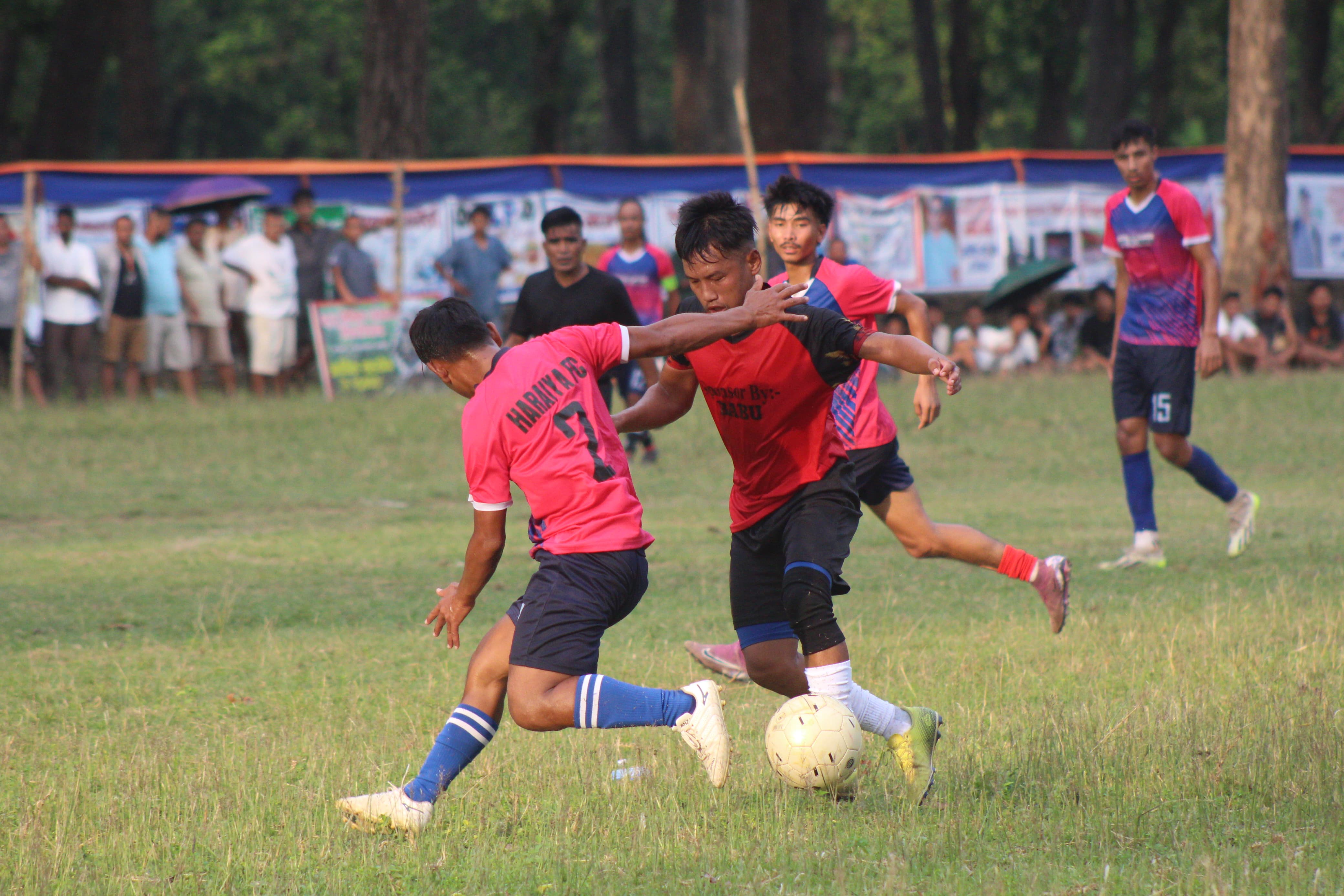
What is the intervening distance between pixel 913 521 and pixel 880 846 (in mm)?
2764

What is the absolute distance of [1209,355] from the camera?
877 centimetres

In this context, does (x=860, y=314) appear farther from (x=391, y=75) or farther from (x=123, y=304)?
(x=391, y=75)

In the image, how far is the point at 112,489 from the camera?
1288cm

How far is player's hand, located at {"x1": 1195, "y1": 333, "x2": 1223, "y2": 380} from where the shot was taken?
28.7 feet

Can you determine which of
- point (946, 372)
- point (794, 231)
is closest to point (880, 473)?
point (794, 231)

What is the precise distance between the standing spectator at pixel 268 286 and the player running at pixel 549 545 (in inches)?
533

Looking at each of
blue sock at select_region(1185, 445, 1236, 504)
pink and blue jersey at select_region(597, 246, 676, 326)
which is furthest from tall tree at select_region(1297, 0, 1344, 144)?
blue sock at select_region(1185, 445, 1236, 504)

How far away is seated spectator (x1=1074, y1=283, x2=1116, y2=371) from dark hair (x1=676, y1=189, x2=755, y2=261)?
16.4 metres

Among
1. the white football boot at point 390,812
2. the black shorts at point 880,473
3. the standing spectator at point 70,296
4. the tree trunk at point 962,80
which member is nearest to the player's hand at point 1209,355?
the black shorts at point 880,473

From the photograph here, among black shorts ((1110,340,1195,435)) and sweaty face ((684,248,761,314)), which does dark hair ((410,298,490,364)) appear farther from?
black shorts ((1110,340,1195,435))

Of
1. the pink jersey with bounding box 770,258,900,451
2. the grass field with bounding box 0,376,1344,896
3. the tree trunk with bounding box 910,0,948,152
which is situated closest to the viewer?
the grass field with bounding box 0,376,1344,896

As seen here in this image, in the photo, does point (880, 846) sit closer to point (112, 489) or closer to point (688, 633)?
point (688, 633)

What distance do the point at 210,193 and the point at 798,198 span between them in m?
12.9

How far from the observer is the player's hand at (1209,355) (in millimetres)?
8750
